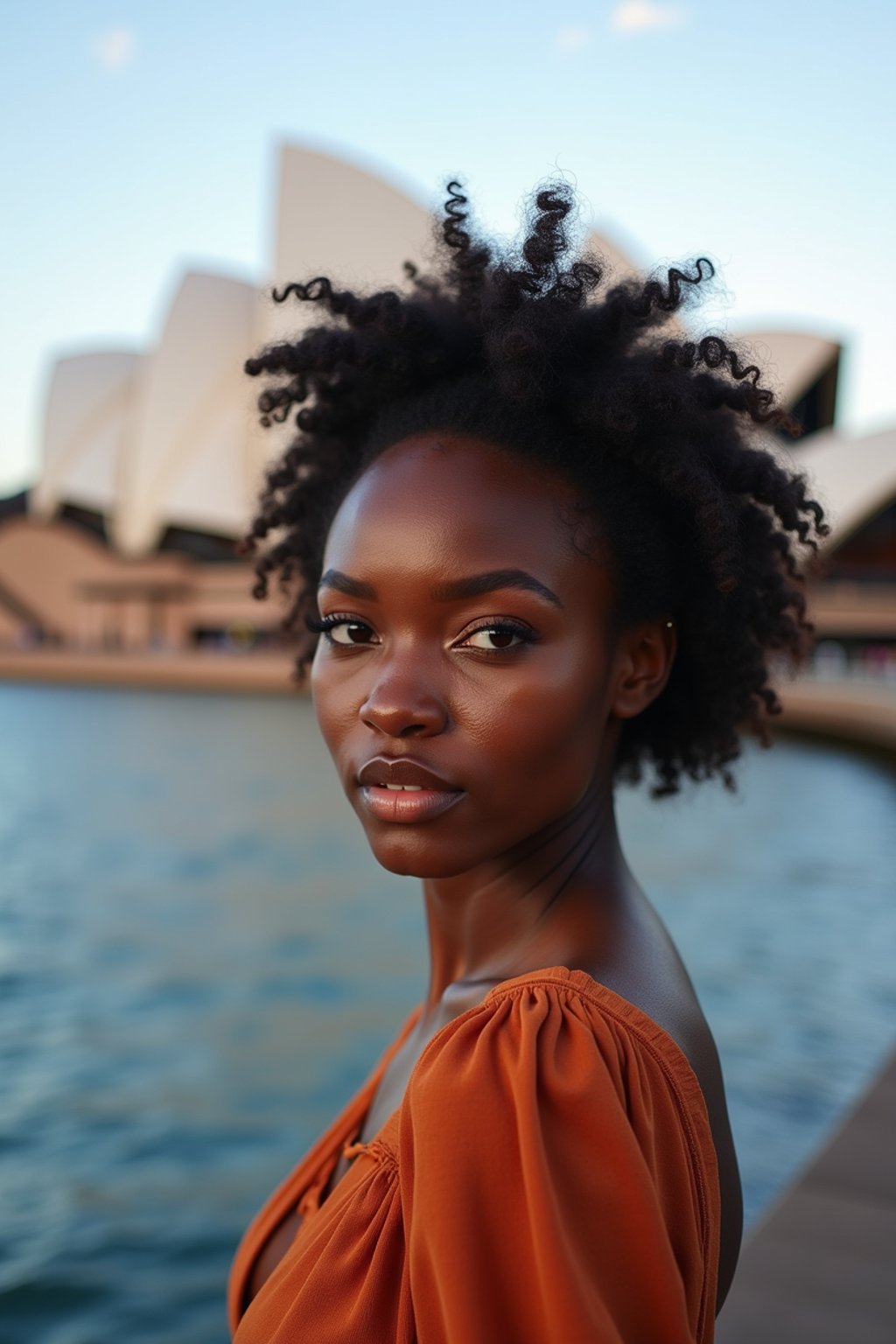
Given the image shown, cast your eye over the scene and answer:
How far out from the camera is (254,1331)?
3.10 feet

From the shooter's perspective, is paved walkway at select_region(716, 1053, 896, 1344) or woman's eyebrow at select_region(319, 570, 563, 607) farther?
paved walkway at select_region(716, 1053, 896, 1344)

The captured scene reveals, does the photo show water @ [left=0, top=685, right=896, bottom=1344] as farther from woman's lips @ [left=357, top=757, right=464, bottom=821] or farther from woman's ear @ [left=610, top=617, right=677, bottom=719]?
woman's lips @ [left=357, top=757, right=464, bottom=821]

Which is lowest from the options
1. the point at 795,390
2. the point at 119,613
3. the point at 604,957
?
the point at 119,613

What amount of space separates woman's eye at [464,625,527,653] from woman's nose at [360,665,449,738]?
0.17 ft

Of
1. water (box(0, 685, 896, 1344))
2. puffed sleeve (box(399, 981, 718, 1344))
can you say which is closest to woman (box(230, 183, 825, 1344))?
puffed sleeve (box(399, 981, 718, 1344))

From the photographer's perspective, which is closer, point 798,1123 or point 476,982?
point 476,982

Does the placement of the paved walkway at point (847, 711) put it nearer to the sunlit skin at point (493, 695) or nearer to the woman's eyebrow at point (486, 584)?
the sunlit skin at point (493, 695)

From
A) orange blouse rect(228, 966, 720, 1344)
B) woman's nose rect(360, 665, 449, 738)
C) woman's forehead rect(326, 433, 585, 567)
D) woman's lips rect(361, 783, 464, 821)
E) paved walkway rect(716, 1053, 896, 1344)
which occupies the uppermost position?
woman's forehead rect(326, 433, 585, 567)

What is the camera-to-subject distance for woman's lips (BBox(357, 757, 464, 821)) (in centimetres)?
99

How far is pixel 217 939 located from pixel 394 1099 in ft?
19.9

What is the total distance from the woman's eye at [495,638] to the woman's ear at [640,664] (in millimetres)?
143

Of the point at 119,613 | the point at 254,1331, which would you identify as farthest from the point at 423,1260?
the point at 119,613

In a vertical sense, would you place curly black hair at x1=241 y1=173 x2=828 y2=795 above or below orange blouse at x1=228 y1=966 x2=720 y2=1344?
above

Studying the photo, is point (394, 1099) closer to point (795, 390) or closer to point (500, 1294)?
point (500, 1294)
